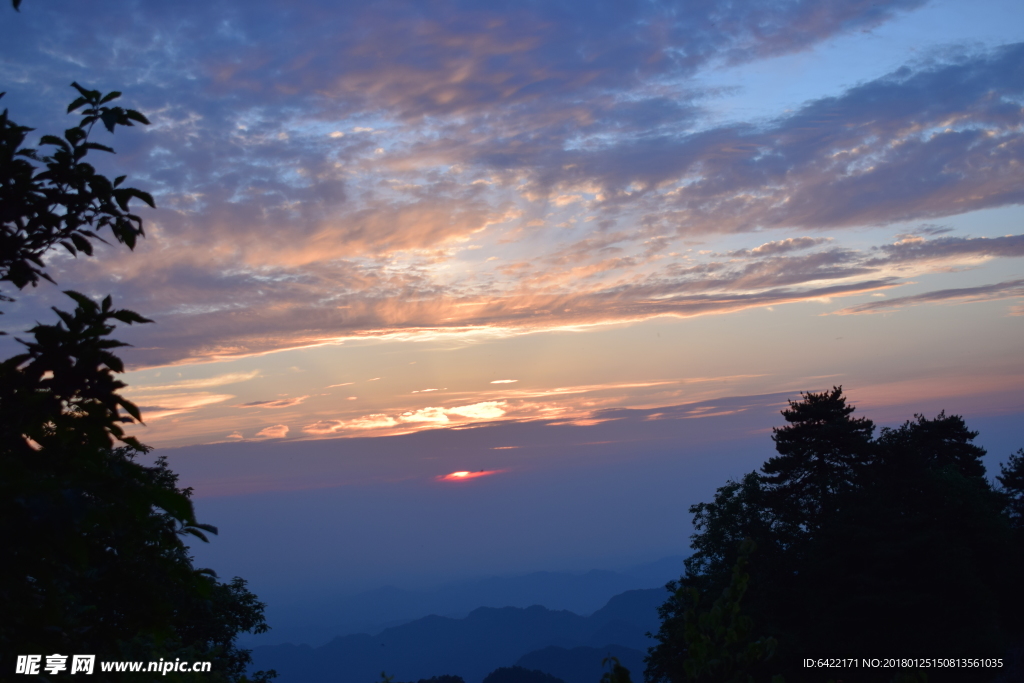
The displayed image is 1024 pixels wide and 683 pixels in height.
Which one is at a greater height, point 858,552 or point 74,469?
point 74,469

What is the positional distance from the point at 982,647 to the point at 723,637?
125ft

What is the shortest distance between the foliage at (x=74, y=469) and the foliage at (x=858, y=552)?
26.4 m

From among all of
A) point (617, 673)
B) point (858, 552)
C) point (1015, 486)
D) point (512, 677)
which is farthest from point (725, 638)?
point (512, 677)

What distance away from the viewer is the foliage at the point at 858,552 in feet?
109

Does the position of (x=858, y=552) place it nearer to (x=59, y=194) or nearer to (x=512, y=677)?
(x=59, y=194)

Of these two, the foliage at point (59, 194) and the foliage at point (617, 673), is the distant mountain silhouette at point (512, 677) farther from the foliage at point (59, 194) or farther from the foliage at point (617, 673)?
the foliage at point (59, 194)

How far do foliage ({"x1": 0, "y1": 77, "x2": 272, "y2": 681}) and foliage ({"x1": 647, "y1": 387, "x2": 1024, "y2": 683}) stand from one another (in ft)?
86.5

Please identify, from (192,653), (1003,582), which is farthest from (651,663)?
(192,653)

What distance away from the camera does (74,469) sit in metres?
3.77

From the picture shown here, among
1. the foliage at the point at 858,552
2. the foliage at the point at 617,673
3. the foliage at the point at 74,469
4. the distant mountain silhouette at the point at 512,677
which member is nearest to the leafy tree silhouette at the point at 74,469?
the foliage at the point at 74,469

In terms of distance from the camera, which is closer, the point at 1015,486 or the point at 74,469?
the point at 74,469

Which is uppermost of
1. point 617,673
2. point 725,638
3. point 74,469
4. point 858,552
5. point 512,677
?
point 74,469

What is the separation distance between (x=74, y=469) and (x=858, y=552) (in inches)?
1527

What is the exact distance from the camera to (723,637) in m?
5.31
